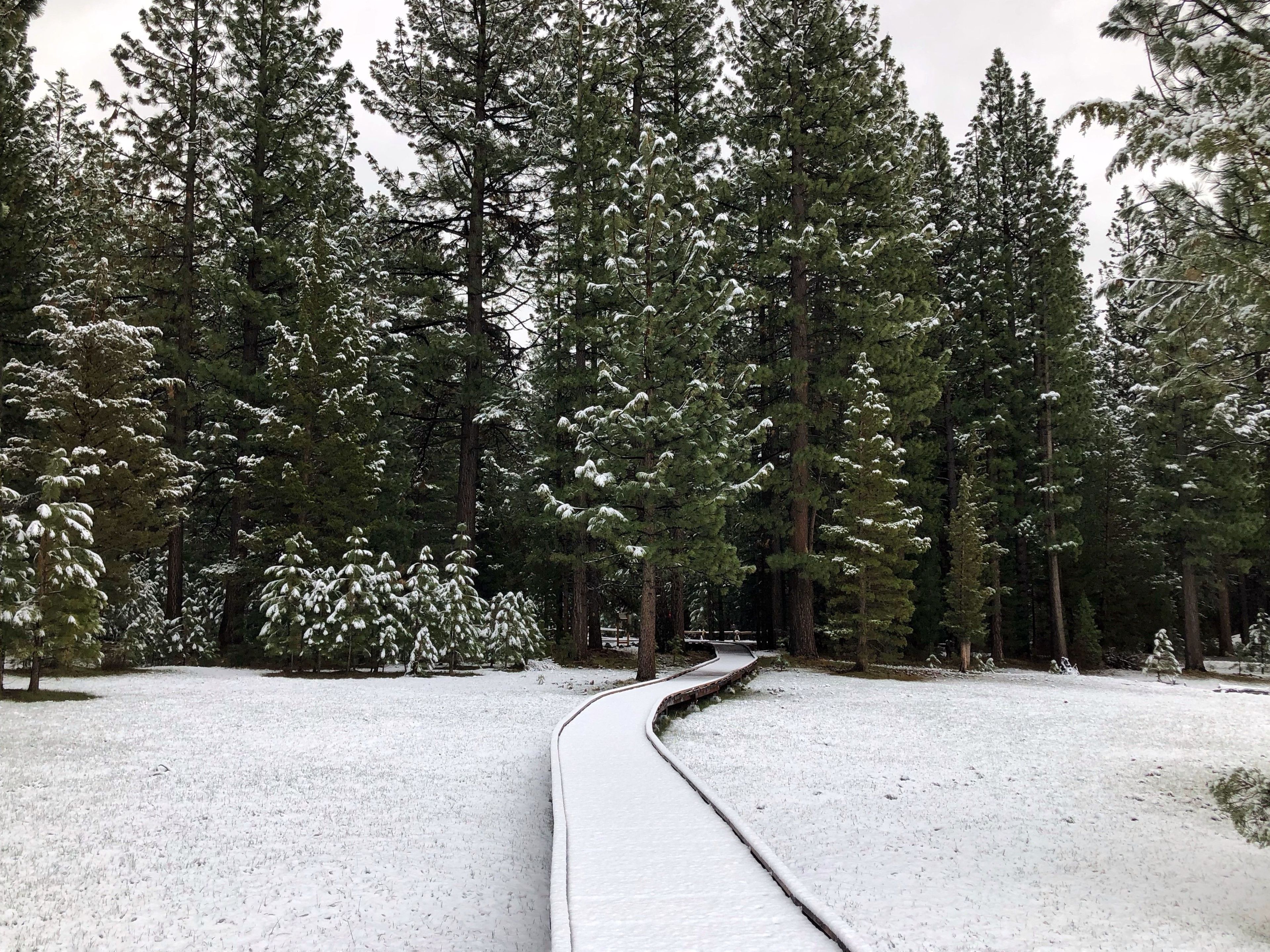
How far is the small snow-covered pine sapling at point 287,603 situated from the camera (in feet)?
63.6

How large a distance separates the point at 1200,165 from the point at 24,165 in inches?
1088

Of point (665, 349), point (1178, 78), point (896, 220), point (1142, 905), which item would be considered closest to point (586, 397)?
point (665, 349)

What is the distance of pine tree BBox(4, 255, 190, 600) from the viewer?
61.1 ft

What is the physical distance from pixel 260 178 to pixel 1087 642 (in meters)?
35.1

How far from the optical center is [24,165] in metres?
21.1

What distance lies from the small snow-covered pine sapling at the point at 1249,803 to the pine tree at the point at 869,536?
14.2 meters

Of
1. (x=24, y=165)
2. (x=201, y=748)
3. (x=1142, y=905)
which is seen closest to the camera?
(x=1142, y=905)

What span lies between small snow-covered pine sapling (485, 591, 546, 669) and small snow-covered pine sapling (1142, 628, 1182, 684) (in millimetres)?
21471

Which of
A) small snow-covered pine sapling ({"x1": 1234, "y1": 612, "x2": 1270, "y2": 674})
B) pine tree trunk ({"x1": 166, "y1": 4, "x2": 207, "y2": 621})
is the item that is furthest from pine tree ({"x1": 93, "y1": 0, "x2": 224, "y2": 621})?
small snow-covered pine sapling ({"x1": 1234, "y1": 612, "x2": 1270, "y2": 674})

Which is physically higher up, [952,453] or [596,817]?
[952,453]

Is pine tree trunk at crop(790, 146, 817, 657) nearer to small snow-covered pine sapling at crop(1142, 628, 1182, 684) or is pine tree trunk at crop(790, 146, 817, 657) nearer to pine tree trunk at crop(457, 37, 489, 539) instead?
pine tree trunk at crop(457, 37, 489, 539)

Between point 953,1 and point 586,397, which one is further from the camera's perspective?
point 586,397

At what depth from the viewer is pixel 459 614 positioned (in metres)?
21.0

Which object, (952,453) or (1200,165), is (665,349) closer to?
(1200,165)
